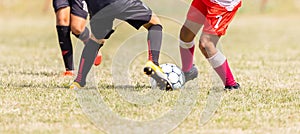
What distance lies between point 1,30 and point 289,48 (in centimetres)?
984

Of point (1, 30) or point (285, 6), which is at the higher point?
point (1, 30)

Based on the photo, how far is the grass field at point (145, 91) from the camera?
534cm

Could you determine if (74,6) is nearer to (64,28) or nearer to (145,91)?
(64,28)

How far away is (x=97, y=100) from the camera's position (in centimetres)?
639

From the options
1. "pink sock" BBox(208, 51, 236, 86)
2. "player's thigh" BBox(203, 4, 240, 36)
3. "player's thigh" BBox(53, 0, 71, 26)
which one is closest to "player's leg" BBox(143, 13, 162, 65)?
"player's thigh" BBox(203, 4, 240, 36)

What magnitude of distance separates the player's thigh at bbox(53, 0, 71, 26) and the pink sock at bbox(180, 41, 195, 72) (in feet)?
5.32

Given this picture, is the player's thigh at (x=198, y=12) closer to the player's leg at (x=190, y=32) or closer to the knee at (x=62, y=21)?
the player's leg at (x=190, y=32)

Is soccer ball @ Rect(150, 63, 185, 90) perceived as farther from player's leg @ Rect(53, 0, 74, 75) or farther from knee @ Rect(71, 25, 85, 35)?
player's leg @ Rect(53, 0, 74, 75)

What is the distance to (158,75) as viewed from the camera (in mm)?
6746

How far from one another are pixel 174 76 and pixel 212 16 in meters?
0.76

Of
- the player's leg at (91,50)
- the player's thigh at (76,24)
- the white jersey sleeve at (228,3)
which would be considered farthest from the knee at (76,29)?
the white jersey sleeve at (228,3)

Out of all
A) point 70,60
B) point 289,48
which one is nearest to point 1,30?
point 289,48

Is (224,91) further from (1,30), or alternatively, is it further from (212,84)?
(1,30)

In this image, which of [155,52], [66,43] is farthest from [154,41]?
[66,43]
